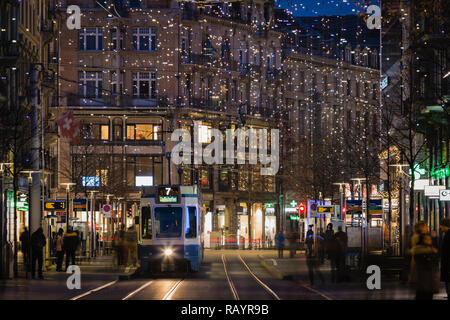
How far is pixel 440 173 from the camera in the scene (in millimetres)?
48938

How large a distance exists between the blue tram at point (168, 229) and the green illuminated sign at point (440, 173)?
40.6 ft

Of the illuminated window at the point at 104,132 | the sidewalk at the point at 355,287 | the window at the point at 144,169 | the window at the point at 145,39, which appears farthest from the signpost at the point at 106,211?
the window at the point at 145,39

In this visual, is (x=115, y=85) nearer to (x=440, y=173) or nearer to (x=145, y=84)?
(x=145, y=84)

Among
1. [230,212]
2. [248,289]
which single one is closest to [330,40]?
[230,212]

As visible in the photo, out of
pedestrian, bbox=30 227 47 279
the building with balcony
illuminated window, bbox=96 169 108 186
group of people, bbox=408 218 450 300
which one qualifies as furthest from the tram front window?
the building with balcony

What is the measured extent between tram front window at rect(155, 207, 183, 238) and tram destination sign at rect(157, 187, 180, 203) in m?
0.31

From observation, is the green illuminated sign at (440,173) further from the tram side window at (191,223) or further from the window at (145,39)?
the window at (145,39)

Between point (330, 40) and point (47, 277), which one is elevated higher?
point (330, 40)

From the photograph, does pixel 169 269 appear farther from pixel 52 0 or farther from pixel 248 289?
pixel 52 0

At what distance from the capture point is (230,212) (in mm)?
90062

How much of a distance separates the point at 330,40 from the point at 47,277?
7464cm

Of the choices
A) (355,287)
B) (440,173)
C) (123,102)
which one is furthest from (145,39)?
(355,287)

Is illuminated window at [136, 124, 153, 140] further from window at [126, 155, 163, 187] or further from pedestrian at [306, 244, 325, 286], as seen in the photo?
pedestrian at [306, 244, 325, 286]

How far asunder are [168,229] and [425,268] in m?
22.4
